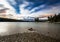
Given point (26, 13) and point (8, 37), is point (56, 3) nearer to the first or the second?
point (26, 13)

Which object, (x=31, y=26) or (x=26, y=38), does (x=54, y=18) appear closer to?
(x=31, y=26)

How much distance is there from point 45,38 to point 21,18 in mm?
563

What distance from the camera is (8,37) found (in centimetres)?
162

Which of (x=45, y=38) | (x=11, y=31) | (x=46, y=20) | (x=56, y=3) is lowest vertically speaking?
(x=45, y=38)

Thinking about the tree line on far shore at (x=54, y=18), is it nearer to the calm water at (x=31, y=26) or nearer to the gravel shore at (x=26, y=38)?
the calm water at (x=31, y=26)

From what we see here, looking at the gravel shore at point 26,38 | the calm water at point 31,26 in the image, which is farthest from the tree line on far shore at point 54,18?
the gravel shore at point 26,38

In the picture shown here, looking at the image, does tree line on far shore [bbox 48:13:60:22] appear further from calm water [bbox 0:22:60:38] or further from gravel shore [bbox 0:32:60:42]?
gravel shore [bbox 0:32:60:42]

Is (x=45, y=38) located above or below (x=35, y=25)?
below

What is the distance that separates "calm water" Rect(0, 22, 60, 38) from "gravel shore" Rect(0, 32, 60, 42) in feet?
0.23

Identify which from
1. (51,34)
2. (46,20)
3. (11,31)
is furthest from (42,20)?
(11,31)

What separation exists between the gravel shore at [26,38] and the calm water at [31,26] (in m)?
0.07

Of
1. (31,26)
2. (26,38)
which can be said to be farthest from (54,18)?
(26,38)

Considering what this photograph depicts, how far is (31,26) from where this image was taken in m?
1.69

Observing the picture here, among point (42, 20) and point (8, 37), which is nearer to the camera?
point (8, 37)
